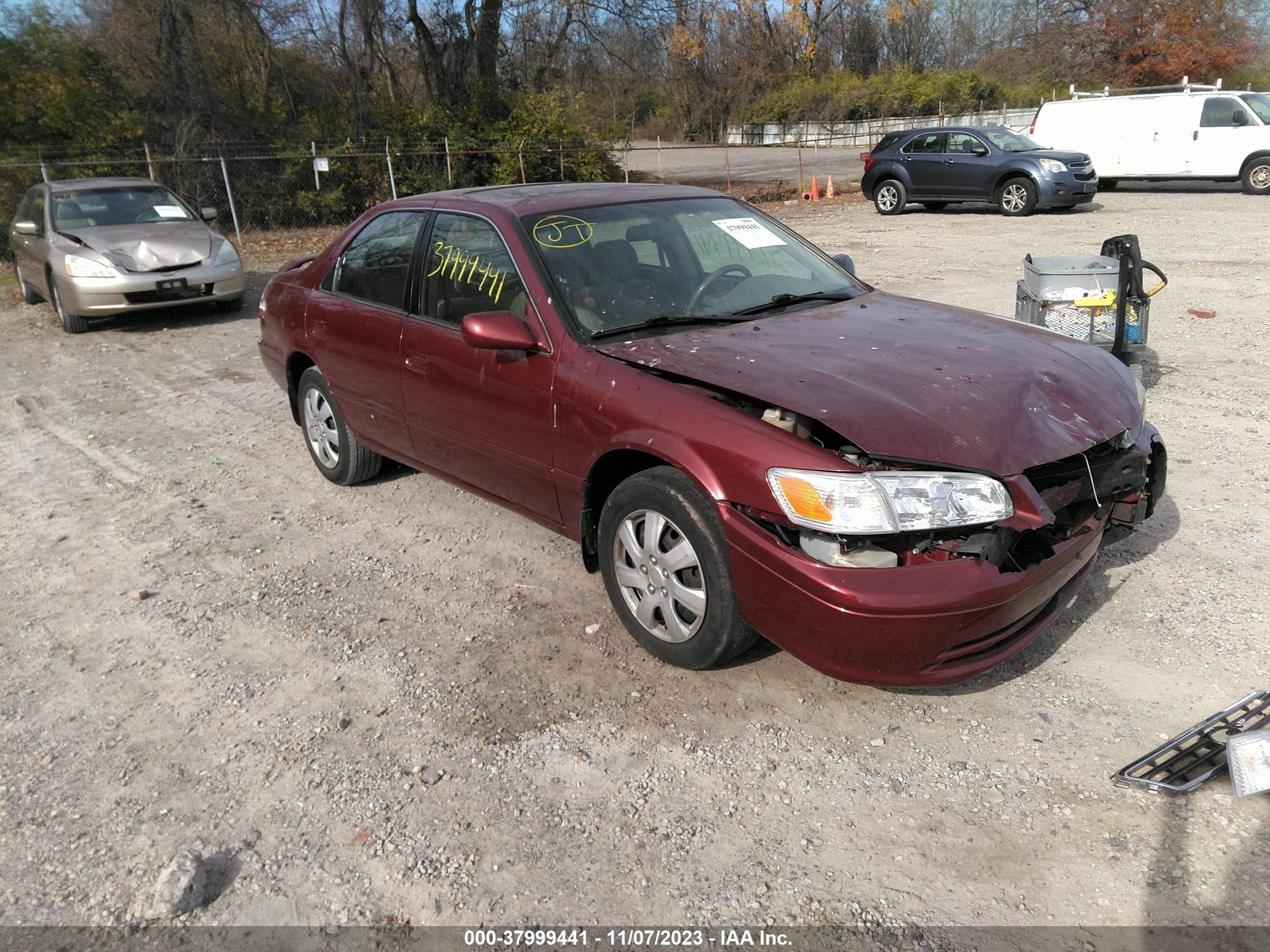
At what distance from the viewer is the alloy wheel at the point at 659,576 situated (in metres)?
3.25

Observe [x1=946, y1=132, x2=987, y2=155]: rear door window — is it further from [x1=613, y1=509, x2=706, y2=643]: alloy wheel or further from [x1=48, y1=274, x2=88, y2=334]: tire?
[x1=613, y1=509, x2=706, y2=643]: alloy wheel

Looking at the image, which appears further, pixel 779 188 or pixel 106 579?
→ pixel 779 188

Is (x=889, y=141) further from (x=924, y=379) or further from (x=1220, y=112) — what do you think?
(x=924, y=379)

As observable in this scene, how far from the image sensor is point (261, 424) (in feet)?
22.4

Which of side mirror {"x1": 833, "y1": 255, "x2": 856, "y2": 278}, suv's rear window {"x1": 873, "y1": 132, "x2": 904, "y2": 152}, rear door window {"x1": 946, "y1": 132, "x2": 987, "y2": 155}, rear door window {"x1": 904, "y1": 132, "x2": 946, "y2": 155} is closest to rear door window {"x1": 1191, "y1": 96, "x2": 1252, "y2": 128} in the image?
rear door window {"x1": 946, "y1": 132, "x2": 987, "y2": 155}

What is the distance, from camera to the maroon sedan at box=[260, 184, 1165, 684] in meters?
2.86

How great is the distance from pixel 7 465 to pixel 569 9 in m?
22.5

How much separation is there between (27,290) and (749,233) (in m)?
11.6

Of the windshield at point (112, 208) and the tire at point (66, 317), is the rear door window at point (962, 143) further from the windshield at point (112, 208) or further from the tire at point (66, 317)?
the tire at point (66, 317)

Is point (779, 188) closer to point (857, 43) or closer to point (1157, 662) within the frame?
point (1157, 662)

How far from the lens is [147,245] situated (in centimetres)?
1018

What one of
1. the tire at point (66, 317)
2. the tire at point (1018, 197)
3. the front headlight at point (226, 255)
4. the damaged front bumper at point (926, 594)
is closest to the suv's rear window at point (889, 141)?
the tire at point (1018, 197)

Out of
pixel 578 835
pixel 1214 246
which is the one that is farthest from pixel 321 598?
pixel 1214 246

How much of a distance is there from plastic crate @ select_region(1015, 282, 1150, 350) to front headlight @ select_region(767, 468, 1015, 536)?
3.59 meters
